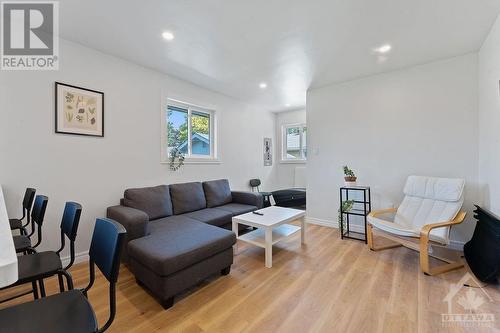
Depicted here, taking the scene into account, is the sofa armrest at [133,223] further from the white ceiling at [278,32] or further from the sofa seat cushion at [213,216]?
the white ceiling at [278,32]

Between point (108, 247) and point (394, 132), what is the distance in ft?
12.0

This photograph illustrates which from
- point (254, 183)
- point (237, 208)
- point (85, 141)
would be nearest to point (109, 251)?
point (85, 141)

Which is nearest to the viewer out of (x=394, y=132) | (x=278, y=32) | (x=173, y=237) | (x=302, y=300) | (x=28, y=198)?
(x=302, y=300)

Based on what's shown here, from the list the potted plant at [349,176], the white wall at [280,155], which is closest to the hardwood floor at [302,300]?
the potted plant at [349,176]

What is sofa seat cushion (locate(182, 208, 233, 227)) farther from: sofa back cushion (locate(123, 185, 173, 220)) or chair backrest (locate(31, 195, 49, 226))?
chair backrest (locate(31, 195, 49, 226))

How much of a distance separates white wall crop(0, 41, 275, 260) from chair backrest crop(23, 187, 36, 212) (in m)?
0.20

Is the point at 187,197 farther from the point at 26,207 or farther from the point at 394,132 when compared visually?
the point at 394,132

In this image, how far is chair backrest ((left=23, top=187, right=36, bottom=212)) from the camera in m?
1.93

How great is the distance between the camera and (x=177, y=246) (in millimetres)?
1858

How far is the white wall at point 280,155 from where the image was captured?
553cm

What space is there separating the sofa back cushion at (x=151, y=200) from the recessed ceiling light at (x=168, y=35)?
72.9 inches

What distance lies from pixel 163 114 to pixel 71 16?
1427 mm

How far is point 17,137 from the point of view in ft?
6.86

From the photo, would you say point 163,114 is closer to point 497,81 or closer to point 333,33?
point 333,33
